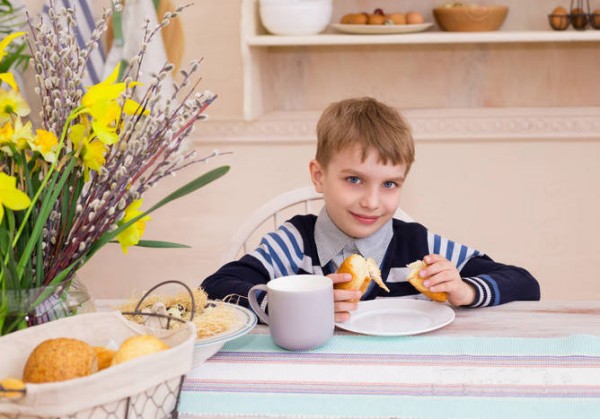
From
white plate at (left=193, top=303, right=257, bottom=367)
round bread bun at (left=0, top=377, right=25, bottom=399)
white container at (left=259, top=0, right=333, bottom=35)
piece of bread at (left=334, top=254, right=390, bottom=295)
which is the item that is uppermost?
white container at (left=259, top=0, right=333, bottom=35)

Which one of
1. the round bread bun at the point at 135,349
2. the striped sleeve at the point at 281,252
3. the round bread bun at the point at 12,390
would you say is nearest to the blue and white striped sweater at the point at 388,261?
the striped sleeve at the point at 281,252

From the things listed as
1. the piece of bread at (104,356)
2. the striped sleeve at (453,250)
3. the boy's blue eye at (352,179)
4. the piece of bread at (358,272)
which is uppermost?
the boy's blue eye at (352,179)

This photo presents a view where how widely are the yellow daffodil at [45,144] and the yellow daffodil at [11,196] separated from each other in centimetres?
6

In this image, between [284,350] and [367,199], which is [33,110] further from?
[284,350]

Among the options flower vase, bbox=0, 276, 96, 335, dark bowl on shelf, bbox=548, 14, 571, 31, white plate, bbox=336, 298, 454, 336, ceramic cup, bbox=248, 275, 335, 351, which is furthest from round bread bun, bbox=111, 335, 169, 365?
dark bowl on shelf, bbox=548, 14, 571, 31

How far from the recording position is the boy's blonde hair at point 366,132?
1.48 meters

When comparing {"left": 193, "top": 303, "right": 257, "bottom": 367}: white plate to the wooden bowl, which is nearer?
{"left": 193, "top": 303, "right": 257, "bottom": 367}: white plate

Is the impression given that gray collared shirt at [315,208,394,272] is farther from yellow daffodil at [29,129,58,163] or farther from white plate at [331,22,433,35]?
white plate at [331,22,433,35]

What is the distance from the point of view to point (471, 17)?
2.38m

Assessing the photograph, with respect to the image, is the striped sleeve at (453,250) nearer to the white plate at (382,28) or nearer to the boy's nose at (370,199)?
the boy's nose at (370,199)

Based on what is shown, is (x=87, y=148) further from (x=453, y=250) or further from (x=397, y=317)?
Result: (x=453, y=250)

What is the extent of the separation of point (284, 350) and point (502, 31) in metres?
1.68

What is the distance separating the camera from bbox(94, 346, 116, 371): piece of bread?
920mm

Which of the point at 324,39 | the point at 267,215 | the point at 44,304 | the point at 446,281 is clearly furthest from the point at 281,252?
the point at 324,39
